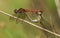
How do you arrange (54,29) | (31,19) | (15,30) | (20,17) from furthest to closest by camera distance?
(15,30), (54,29), (31,19), (20,17)

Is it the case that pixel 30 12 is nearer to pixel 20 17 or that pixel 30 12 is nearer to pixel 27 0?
pixel 20 17

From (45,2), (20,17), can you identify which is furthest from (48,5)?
(20,17)

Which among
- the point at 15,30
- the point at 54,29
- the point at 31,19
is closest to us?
the point at 31,19

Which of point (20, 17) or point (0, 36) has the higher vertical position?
point (20, 17)

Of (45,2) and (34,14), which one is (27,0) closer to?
(45,2)

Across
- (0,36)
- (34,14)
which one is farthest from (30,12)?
Answer: (0,36)

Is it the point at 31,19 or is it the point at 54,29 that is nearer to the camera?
the point at 31,19

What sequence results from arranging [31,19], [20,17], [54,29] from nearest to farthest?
[20,17]
[31,19]
[54,29]
